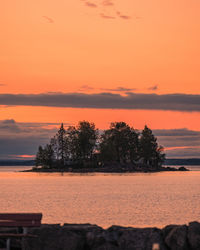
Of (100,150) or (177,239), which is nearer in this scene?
(177,239)

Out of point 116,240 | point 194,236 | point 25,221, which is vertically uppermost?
point 25,221

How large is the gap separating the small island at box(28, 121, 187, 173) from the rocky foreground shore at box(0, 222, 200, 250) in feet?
529

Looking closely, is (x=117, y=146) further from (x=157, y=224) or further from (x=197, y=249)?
(x=197, y=249)

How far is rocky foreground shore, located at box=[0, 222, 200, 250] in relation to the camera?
17.8 meters

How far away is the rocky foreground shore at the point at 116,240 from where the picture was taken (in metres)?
17.8

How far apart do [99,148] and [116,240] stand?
167325 mm

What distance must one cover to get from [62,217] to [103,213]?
448 cm

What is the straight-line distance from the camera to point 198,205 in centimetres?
5738

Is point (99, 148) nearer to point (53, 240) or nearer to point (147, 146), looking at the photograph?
point (147, 146)

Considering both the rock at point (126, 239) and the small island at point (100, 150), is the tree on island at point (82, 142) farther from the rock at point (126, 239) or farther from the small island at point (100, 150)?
the rock at point (126, 239)

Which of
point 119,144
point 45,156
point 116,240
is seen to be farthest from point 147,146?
point 116,240

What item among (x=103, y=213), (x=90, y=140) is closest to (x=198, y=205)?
(x=103, y=213)

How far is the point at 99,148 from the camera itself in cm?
18550

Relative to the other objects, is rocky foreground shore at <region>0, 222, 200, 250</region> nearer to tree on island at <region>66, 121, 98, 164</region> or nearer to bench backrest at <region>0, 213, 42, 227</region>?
bench backrest at <region>0, 213, 42, 227</region>
